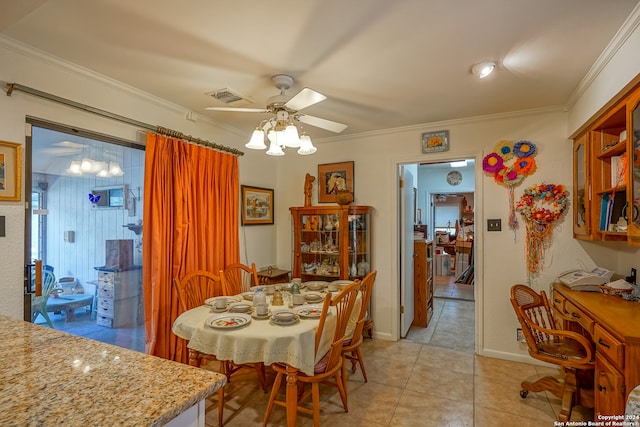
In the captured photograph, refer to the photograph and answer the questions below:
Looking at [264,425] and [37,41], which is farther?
[264,425]

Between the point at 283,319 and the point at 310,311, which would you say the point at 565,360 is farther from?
the point at 283,319

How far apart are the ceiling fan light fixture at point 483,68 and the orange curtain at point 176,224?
7.70 ft

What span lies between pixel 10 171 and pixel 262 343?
70.7 inches

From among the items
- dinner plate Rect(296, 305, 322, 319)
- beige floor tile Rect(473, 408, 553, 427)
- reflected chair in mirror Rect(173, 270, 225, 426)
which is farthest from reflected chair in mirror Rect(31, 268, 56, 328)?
beige floor tile Rect(473, 408, 553, 427)

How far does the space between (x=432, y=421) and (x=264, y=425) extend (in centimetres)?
113

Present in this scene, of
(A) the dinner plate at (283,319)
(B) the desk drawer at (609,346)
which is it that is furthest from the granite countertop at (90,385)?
(B) the desk drawer at (609,346)

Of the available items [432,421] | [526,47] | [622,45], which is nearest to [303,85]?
[526,47]

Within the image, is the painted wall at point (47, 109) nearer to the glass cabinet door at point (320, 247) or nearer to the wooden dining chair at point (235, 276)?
the wooden dining chair at point (235, 276)

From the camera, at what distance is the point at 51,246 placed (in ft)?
6.97

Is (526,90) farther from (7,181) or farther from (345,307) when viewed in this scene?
(7,181)

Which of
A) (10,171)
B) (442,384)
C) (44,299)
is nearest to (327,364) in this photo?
(442,384)

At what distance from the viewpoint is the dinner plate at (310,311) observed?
6.88 ft

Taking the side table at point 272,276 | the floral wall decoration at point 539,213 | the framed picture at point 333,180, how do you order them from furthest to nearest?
the framed picture at point 333,180, the side table at point 272,276, the floral wall decoration at point 539,213

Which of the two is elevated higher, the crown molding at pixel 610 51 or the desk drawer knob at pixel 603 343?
the crown molding at pixel 610 51
